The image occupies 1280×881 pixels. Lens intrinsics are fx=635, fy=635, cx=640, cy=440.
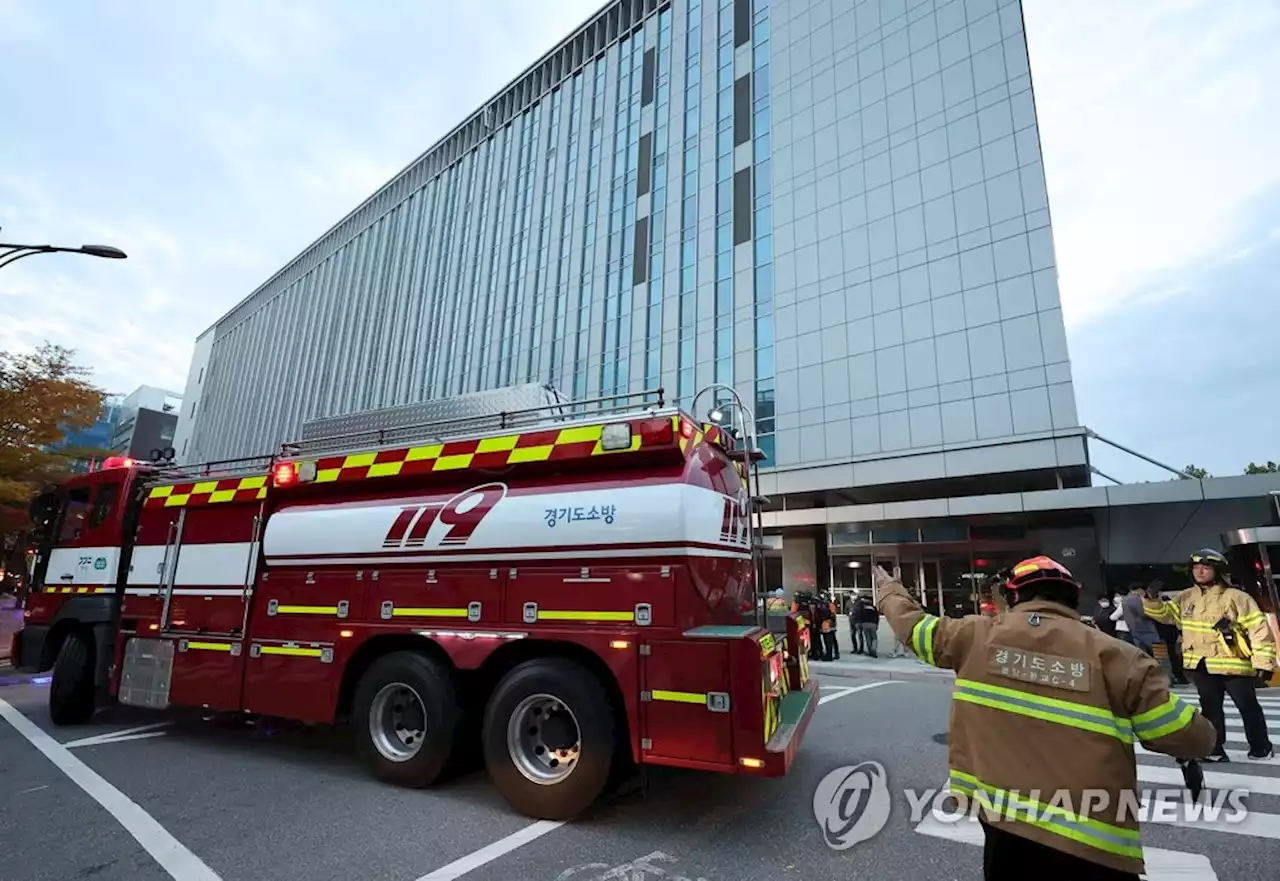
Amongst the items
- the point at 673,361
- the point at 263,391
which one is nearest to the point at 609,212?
the point at 673,361

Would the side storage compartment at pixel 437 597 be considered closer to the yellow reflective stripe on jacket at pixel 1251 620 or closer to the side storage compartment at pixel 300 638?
the side storage compartment at pixel 300 638

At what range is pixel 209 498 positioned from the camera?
6.61 metres

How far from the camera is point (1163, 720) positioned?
2.12 metres

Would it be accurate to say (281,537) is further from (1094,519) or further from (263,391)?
(263,391)

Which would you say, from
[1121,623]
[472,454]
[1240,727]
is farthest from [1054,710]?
[1121,623]

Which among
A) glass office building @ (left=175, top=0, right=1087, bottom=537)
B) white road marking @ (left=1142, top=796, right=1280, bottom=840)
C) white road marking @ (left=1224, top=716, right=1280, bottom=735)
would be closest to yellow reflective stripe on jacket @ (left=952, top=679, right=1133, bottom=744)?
white road marking @ (left=1142, top=796, right=1280, bottom=840)

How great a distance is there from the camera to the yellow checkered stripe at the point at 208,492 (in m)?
6.32

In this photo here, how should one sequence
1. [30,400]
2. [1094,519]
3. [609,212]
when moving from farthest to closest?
[609,212], [1094,519], [30,400]

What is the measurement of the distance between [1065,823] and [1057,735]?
27cm

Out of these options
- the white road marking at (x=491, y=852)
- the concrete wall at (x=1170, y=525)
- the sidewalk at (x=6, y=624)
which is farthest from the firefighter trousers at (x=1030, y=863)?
the concrete wall at (x=1170, y=525)

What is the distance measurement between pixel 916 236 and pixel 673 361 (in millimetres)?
11819

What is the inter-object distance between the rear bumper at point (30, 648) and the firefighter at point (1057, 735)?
31.4ft

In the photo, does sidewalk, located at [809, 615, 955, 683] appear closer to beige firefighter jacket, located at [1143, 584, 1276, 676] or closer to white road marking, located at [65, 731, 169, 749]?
beige firefighter jacket, located at [1143, 584, 1276, 676]

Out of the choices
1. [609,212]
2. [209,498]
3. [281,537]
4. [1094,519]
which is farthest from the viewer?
[609,212]
